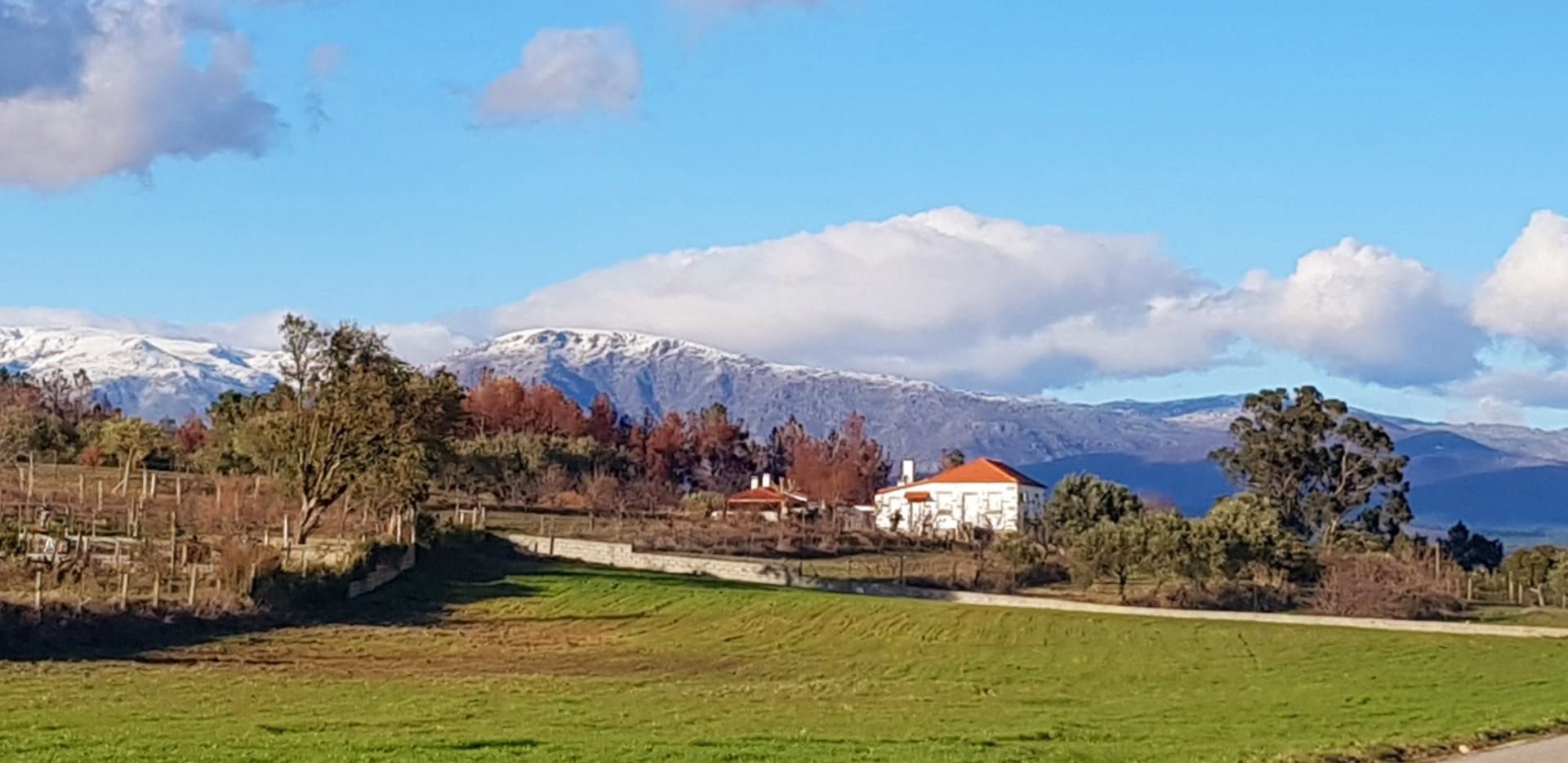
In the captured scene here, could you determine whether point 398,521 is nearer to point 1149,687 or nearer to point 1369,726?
point 1149,687

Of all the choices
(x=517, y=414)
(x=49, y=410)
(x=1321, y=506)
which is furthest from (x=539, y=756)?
(x=517, y=414)

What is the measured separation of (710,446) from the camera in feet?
549

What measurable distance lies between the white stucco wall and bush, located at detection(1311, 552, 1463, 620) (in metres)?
45.5

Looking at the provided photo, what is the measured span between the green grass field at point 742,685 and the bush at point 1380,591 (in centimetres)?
1435

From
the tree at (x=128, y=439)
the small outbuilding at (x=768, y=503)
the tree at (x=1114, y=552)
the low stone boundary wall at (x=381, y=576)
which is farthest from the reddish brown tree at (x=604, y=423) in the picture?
the low stone boundary wall at (x=381, y=576)

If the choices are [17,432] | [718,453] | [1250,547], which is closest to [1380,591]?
[1250,547]

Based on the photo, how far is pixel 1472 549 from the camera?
114 m

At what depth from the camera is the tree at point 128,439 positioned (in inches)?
3708

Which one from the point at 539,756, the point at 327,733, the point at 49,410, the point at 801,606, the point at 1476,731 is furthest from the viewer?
the point at 49,410

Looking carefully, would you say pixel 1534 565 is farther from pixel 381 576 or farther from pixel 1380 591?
pixel 381 576

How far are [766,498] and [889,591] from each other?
54.2m

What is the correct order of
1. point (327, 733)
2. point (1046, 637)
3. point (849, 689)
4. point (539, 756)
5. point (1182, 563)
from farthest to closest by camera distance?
point (1182, 563) → point (1046, 637) → point (849, 689) → point (327, 733) → point (539, 756)

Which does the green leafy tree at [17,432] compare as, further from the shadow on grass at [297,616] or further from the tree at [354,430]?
the shadow on grass at [297,616]

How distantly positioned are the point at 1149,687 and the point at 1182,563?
3402cm
